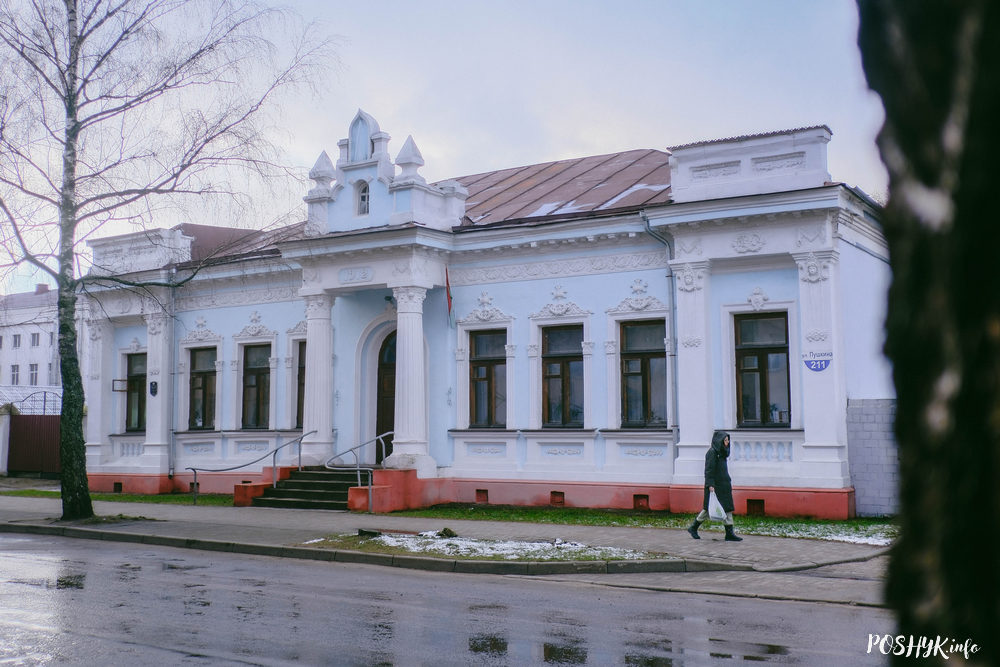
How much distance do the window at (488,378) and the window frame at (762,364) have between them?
510 cm

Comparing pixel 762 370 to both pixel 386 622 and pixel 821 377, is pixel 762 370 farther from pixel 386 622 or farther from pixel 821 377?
pixel 386 622

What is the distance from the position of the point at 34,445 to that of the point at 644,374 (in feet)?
72.2

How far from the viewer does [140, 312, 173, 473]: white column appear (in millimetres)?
25797

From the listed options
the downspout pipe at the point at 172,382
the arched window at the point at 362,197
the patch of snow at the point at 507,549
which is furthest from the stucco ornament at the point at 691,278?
the downspout pipe at the point at 172,382

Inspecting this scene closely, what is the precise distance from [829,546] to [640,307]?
7.16 metres

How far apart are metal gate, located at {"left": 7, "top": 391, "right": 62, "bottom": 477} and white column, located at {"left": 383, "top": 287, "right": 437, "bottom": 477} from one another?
51.8ft

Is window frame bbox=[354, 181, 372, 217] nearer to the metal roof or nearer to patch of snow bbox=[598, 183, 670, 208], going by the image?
the metal roof

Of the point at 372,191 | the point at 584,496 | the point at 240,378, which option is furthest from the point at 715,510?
the point at 240,378

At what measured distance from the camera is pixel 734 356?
1834 centimetres

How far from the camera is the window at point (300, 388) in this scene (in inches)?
950

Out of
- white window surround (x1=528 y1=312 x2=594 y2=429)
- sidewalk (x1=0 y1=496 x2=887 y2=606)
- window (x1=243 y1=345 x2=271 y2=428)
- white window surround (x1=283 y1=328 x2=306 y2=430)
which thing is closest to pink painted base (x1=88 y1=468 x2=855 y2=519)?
sidewalk (x1=0 y1=496 x2=887 y2=606)

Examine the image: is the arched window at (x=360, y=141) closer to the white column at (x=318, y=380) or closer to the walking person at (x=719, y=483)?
the white column at (x=318, y=380)

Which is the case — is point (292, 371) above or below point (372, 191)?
below

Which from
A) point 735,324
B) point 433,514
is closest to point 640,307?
point 735,324
